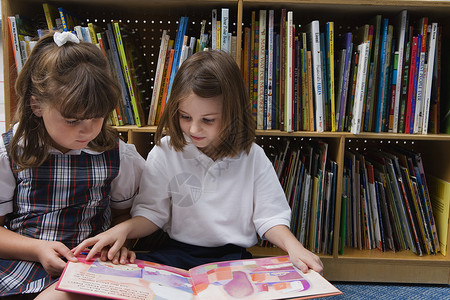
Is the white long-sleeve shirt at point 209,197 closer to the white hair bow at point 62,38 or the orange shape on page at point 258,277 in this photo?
the orange shape on page at point 258,277

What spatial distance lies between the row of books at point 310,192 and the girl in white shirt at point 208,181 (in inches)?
12.4

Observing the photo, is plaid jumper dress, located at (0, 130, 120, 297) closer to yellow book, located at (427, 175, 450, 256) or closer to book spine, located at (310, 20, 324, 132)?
book spine, located at (310, 20, 324, 132)

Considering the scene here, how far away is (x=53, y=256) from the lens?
0.76 m

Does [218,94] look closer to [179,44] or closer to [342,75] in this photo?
[179,44]

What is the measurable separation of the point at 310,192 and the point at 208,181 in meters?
0.48

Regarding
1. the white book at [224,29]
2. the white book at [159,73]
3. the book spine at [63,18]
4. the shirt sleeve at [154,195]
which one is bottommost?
the shirt sleeve at [154,195]

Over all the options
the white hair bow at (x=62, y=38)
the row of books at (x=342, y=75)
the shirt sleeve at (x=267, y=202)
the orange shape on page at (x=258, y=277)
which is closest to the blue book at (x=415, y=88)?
the row of books at (x=342, y=75)

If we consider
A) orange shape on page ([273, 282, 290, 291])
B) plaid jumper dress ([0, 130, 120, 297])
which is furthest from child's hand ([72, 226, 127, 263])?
orange shape on page ([273, 282, 290, 291])

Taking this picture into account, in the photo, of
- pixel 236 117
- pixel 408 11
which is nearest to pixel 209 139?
pixel 236 117

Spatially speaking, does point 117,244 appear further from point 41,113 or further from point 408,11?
point 408,11

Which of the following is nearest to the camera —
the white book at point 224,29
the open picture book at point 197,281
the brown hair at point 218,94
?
the open picture book at point 197,281

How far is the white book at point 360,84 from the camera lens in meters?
1.21

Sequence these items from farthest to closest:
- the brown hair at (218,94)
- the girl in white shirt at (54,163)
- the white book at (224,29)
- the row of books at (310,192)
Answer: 1. the row of books at (310,192)
2. the white book at (224,29)
3. the brown hair at (218,94)
4. the girl in white shirt at (54,163)

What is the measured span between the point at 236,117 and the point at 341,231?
2.14ft
